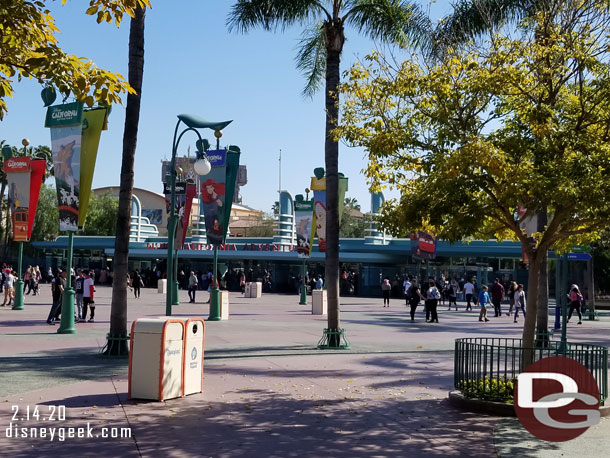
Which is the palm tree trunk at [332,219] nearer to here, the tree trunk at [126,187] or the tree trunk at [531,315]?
the tree trunk at [126,187]

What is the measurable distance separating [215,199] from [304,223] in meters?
10.7

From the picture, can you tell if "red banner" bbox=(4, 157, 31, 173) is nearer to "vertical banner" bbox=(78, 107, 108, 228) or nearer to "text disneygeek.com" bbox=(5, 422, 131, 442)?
"vertical banner" bbox=(78, 107, 108, 228)

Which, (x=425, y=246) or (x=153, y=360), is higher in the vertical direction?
(x=425, y=246)

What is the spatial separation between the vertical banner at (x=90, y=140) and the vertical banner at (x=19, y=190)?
9.42m

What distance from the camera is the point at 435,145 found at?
428 inches

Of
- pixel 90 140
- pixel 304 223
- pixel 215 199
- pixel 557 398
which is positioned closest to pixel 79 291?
pixel 215 199

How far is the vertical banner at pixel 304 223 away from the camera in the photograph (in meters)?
35.4

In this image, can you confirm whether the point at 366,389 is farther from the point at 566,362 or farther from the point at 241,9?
the point at 241,9

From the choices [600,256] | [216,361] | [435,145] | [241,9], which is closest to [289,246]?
[600,256]

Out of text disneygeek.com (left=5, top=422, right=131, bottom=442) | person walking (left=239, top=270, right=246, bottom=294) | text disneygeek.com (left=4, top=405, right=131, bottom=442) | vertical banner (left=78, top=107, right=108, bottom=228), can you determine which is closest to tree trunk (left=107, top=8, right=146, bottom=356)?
vertical banner (left=78, top=107, right=108, bottom=228)

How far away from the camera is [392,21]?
1734 centimetres

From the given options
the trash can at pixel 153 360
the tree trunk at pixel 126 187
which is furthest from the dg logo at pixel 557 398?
the tree trunk at pixel 126 187

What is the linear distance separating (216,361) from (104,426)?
5.97 m

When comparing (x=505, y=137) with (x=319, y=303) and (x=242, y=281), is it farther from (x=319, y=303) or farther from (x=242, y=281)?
(x=242, y=281)
